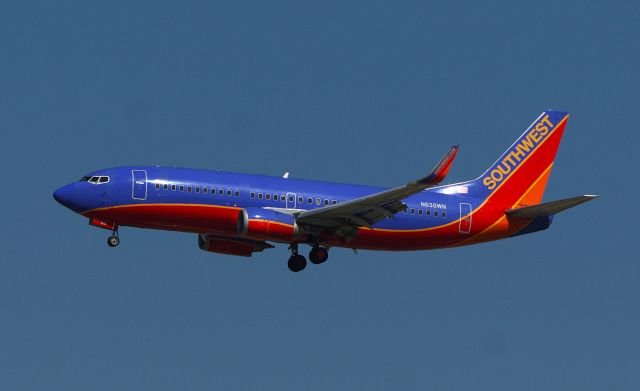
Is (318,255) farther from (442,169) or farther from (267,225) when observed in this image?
(442,169)

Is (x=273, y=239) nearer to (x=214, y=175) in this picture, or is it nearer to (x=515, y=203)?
(x=214, y=175)

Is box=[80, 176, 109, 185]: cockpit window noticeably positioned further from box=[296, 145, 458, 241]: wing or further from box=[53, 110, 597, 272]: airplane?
box=[296, 145, 458, 241]: wing

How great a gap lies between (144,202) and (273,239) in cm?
624

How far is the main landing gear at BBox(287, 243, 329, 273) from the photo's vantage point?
6838cm

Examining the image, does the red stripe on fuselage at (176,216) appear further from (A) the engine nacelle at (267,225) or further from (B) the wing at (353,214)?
(B) the wing at (353,214)

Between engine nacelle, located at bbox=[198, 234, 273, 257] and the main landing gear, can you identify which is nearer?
the main landing gear

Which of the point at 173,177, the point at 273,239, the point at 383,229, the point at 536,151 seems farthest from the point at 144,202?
the point at 536,151

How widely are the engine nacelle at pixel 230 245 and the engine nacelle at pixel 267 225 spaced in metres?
4.44

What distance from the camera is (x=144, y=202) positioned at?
64.9 metres

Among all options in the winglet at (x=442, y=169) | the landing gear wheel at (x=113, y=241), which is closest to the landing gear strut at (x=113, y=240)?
the landing gear wheel at (x=113, y=241)

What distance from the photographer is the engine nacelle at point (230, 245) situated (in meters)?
69.8

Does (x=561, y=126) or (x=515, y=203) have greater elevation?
(x=561, y=126)

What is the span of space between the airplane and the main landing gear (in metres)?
0.05

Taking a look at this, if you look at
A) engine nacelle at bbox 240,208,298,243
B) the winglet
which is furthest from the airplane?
the winglet
